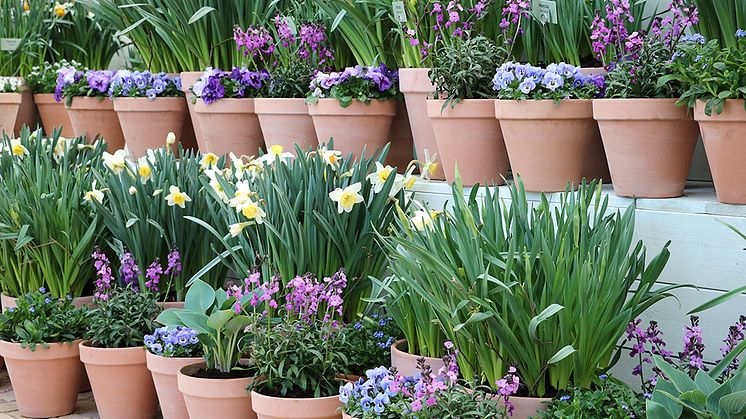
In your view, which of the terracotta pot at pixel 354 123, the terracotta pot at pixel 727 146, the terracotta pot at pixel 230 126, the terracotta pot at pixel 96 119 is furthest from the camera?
the terracotta pot at pixel 96 119

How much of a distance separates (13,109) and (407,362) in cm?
321

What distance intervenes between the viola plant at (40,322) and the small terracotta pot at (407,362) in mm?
1136

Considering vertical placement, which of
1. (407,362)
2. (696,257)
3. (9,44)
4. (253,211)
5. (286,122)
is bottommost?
(407,362)

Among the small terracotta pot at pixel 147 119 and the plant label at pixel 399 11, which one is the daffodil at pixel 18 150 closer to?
the small terracotta pot at pixel 147 119

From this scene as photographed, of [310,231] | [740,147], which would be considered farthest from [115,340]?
[740,147]

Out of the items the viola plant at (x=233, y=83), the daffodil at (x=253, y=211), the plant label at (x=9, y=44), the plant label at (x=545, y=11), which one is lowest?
the daffodil at (x=253, y=211)

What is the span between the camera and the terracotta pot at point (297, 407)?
7.83 feet

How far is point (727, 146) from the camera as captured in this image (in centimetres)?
227

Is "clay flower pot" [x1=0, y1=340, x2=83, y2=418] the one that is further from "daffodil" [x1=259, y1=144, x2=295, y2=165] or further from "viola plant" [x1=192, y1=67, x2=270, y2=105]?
"viola plant" [x1=192, y1=67, x2=270, y2=105]

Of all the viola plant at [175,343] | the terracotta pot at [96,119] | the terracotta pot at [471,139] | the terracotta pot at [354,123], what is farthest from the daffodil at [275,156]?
the terracotta pot at [96,119]

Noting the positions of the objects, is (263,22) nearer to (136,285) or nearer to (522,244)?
(136,285)

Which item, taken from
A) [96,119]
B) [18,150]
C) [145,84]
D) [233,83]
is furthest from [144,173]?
[96,119]

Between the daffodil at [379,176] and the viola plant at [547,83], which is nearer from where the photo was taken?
the viola plant at [547,83]

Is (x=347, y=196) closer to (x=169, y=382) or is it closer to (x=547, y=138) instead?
(x=547, y=138)
